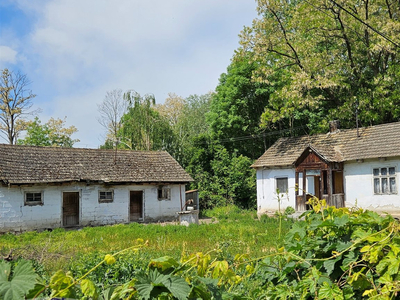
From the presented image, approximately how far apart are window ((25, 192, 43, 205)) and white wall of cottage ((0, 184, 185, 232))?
17cm

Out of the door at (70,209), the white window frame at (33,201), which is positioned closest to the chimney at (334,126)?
the door at (70,209)

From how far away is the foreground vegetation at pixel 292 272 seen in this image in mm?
1624

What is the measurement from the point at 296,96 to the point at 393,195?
838 centimetres

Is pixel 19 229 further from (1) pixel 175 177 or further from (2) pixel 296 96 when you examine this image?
(2) pixel 296 96

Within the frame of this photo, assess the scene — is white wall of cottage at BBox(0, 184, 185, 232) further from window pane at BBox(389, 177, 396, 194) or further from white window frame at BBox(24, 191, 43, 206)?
window pane at BBox(389, 177, 396, 194)

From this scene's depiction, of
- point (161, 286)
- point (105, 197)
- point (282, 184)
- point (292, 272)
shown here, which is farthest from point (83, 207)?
point (161, 286)

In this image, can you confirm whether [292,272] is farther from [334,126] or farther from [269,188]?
[334,126]

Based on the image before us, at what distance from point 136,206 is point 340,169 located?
12.7 meters

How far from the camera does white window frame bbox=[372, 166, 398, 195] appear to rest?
63.0ft

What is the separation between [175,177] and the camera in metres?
25.0

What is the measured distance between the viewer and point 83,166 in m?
22.7

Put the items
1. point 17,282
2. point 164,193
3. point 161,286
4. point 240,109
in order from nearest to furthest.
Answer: point 17,282 < point 161,286 < point 164,193 < point 240,109

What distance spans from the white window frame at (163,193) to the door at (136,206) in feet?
4.07

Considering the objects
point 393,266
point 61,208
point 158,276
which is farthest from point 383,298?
point 61,208
